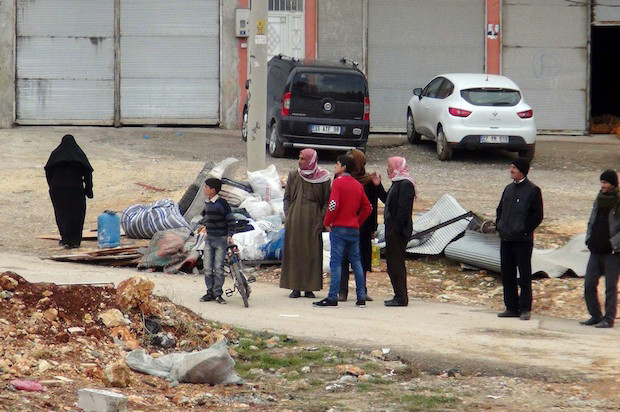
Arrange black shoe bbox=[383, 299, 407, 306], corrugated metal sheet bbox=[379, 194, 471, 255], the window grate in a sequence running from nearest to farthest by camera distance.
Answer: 1. black shoe bbox=[383, 299, 407, 306]
2. corrugated metal sheet bbox=[379, 194, 471, 255]
3. the window grate

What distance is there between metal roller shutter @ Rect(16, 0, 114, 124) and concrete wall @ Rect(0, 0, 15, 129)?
0.19 m

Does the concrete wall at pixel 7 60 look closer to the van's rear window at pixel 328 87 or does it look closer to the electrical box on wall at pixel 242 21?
the electrical box on wall at pixel 242 21

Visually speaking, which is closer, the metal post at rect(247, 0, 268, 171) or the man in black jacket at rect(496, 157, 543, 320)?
the man in black jacket at rect(496, 157, 543, 320)

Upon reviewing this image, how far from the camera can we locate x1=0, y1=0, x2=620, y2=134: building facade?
91.1 feet

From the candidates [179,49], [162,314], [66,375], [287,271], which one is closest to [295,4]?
[179,49]

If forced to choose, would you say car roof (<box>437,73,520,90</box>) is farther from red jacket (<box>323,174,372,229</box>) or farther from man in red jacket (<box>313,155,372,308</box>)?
red jacket (<box>323,174,372,229</box>)

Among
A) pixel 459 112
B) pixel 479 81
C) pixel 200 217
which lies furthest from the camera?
pixel 479 81

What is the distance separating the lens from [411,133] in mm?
26562

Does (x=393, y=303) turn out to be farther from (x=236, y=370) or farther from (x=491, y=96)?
(x=491, y=96)

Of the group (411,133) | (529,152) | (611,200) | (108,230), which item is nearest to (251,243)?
(108,230)

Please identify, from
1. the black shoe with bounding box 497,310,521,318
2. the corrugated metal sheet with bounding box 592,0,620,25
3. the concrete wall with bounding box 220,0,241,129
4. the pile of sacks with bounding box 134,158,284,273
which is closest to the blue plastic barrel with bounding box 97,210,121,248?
the pile of sacks with bounding box 134,158,284,273

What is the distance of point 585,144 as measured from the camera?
27656mm

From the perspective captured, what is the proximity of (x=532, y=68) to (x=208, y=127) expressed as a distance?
7.62m

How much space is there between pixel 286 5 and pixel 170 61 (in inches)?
115
